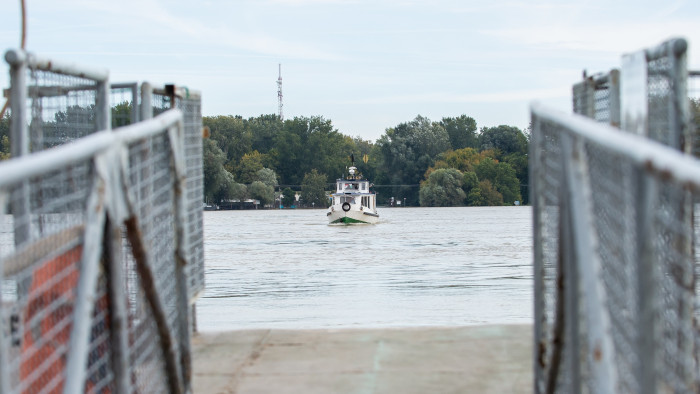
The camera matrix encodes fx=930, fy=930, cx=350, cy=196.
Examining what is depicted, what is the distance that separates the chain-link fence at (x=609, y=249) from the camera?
92.1 inches

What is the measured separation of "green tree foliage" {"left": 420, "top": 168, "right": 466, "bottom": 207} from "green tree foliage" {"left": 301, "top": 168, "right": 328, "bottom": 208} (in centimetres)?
1918

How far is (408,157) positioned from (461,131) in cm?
2055

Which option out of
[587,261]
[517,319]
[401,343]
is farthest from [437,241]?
[587,261]

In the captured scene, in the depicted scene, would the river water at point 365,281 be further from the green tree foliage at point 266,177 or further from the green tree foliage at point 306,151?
the green tree foliage at point 306,151

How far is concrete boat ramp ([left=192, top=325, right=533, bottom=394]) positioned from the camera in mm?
5078

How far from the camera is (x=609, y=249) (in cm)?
302

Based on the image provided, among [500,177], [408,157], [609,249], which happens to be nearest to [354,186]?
[500,177]

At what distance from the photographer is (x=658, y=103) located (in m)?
5.22

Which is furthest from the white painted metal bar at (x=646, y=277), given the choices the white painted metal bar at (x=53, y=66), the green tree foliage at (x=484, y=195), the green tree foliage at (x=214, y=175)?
the green tree foliage at (x=484, y=195)

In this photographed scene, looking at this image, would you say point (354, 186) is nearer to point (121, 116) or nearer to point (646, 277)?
point (121, 116)

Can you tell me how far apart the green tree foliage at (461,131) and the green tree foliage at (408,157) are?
44.1 ft

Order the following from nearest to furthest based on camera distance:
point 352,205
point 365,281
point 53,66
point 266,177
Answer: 1. point 53,66
2. point 365,281
3. point 352,205
4. point 266,177

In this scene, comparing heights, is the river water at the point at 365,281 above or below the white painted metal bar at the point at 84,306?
below

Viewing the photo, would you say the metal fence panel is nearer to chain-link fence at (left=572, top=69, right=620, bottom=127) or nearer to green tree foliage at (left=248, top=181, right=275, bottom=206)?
chain-link fence at (left=572, top=69, right=620, bottom=127)
